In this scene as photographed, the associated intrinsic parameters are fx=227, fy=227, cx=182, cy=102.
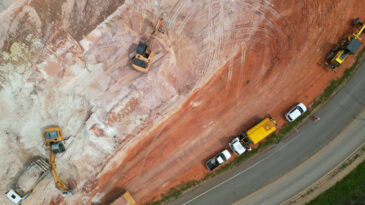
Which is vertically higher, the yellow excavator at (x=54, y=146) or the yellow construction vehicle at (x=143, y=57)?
the yellow construction vehicle at (x=143, y=57)

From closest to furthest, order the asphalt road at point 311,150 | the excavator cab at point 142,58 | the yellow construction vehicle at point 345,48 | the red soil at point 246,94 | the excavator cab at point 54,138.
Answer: the excavator cab at point 142,58 → the excavator cab at point 54,138 → the yellow construction vehicle at point 345,48 → the red soil at point 246,94 → the asphalt road at point 311,150

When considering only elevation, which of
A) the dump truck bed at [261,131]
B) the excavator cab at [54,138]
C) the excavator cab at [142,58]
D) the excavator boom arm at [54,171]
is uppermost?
the excavator cab at [142,58]

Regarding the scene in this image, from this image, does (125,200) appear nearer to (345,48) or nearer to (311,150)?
(311,150)

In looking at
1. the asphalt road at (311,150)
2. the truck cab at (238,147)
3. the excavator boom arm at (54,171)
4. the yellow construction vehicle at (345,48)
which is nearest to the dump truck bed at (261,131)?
the truck cab at (238,147)

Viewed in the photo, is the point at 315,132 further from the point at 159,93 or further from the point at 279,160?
the point at 159,93

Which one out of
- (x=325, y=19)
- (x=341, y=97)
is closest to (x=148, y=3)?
(x=325, y=19)

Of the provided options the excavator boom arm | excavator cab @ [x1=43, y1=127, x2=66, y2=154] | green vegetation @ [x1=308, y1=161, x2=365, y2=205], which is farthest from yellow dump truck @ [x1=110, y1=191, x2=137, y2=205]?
green vegetation @ [x1=308, y1=161, x2=365, y2=205]

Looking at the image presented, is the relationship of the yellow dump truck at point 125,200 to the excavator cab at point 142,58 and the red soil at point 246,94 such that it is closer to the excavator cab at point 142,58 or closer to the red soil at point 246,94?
the red soil at point 246,94

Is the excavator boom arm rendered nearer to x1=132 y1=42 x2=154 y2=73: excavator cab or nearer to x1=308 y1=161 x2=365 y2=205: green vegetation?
x1=132 y1=42 x2=154 y2=73: excavator cab
